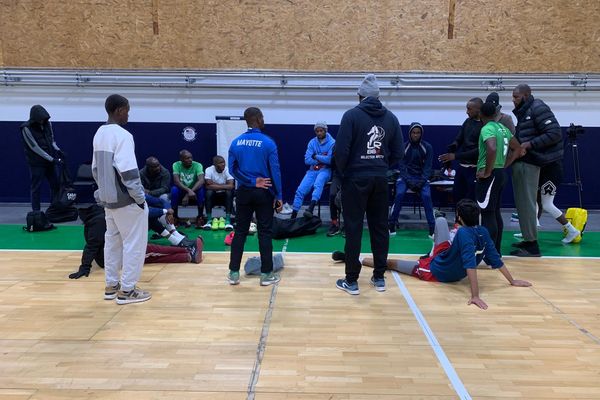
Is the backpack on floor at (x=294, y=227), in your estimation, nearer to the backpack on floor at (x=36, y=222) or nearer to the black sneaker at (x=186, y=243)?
the black sneaker at (x=186, y=243)

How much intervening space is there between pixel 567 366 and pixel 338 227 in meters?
4.32

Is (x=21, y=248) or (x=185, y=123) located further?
(x=185, y=123)

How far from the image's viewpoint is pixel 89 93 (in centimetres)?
888

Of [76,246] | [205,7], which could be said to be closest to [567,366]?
[76,246]

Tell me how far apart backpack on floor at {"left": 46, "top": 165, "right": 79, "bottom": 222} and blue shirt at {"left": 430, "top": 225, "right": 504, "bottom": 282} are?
20.3ft

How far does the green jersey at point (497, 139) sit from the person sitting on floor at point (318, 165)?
116 inches

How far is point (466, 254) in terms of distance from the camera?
4090 mm

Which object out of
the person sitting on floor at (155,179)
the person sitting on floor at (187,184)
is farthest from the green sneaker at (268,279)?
the person sitting on floor at (187,184)

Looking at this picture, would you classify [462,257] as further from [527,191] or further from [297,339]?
[527,191]

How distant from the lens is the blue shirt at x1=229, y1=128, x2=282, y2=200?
432 cm

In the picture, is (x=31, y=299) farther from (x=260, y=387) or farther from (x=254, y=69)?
(x=254, y=69)

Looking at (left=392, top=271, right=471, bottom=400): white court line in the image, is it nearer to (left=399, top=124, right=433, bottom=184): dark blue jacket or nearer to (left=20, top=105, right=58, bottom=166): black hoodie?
(left=399, top=124, right=433, bottom=184): dark blue jacket

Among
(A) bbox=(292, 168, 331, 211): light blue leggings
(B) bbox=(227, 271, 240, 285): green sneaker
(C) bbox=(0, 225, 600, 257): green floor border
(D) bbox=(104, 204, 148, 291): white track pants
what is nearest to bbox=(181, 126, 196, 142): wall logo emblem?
(C) bbox=(0, 225, 600, 257): green floor border

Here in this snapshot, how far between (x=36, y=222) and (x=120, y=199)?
409 centimetres
